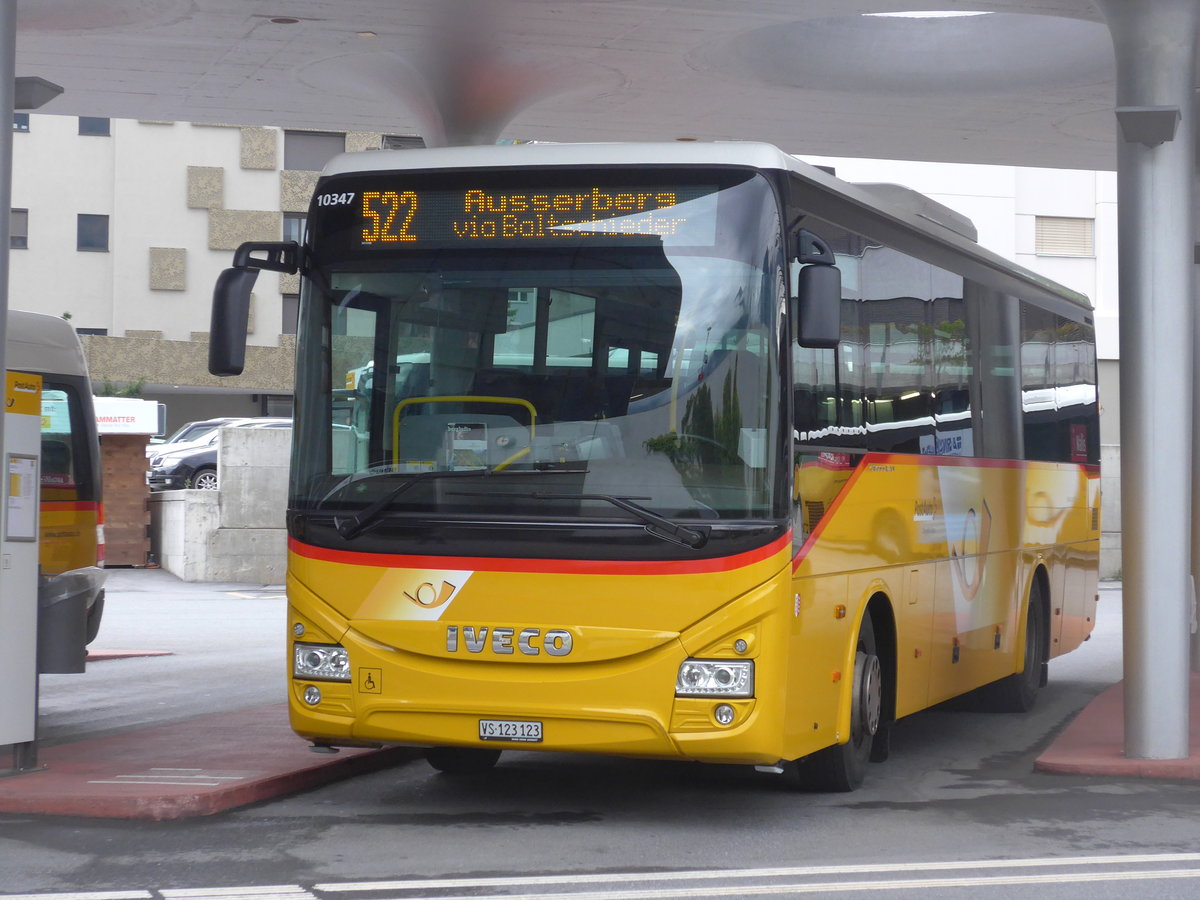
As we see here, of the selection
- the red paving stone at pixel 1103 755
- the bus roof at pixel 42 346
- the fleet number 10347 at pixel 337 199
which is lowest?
the red paving stone at pixel 1103 755

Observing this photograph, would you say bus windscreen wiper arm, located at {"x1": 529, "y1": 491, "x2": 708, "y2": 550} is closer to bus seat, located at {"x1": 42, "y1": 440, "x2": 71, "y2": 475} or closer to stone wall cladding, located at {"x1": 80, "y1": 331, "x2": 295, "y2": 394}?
bus seat, located at {"x1": 42, "y1": 440, "x2": 71, "y2": 475}

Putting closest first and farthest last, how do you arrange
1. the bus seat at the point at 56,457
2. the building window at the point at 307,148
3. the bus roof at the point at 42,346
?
1. the bus roof at the point at 42,346
2. the bus seat at the point at 56,457
3. the building window at the point at 307,148

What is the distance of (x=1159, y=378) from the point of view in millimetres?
10023

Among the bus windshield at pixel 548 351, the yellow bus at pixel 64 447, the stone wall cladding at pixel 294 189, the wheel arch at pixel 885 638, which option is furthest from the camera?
the stone wall cladding at pixel 294 189

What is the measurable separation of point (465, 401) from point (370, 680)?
4.50 feet

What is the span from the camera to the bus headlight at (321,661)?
26.6 ft

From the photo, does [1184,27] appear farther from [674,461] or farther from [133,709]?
[133,709]

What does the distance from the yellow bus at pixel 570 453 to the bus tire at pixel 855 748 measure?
0.35 m

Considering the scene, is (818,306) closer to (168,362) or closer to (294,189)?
(168,362)

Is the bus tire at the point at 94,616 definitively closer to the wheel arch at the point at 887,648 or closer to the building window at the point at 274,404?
the wheel arch at the point at 887,648

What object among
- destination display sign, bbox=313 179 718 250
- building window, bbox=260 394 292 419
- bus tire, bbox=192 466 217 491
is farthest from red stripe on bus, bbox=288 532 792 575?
building window, bbox=260 394 292 419

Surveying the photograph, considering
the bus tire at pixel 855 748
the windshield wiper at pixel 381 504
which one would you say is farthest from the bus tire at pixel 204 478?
the windshield wiper at pixel 381 504

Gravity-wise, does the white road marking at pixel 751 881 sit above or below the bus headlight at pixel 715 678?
below

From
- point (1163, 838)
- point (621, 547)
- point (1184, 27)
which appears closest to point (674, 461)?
point (621, 547)
